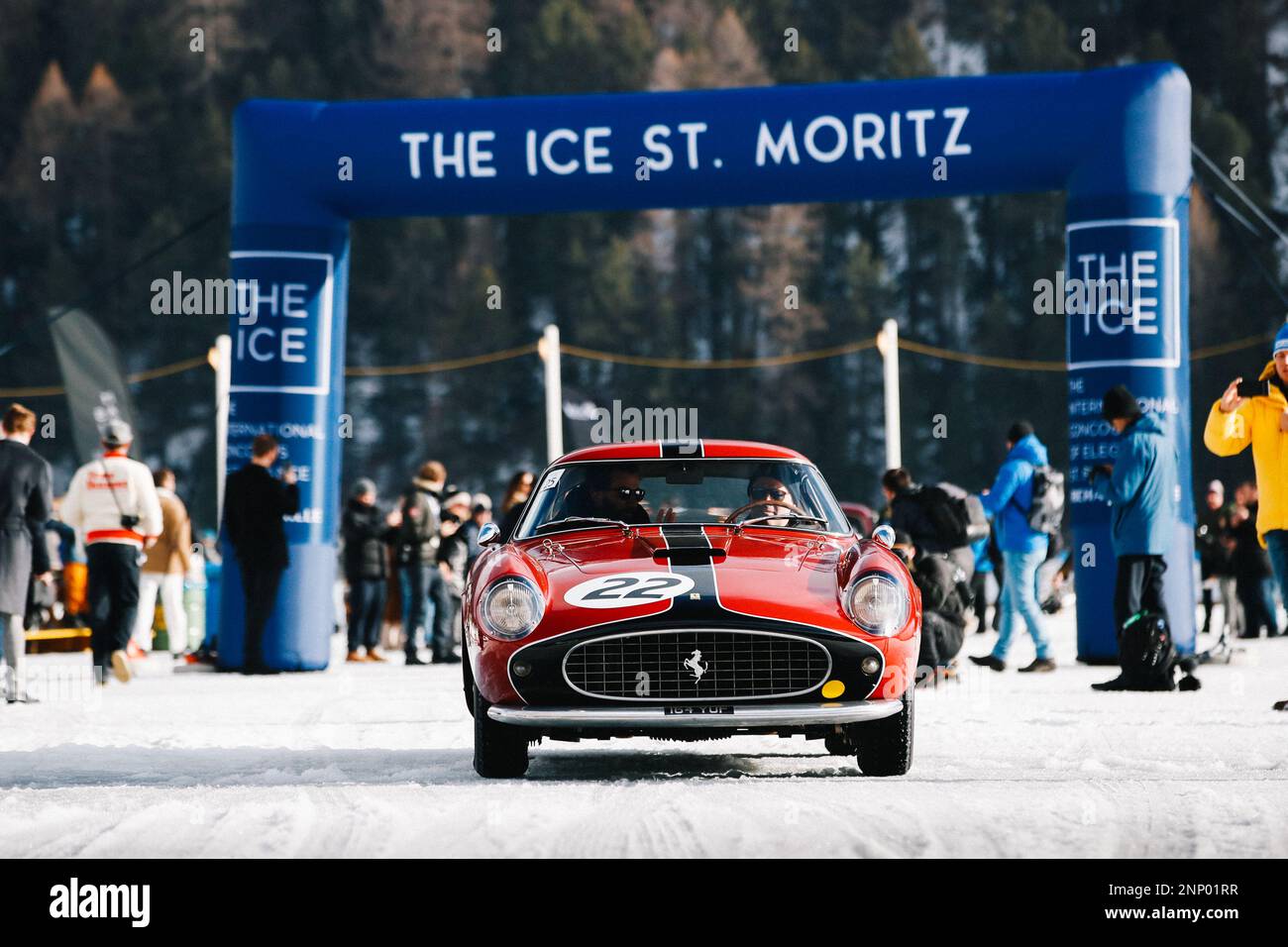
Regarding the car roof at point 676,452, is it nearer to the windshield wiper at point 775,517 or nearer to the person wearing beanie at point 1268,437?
the windshield wiper at point 775,517

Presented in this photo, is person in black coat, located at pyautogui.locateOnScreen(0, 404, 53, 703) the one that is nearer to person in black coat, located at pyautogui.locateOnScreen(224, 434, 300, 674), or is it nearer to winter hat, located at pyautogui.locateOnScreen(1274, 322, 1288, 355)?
person in black coat, located at pyautogui.locateOnScreen(224, 434, 300, 674)

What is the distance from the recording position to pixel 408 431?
6016 centimetres

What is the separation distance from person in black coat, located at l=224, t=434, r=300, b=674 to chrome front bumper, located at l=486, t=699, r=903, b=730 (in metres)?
7.54

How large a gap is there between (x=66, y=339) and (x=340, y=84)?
159 feet

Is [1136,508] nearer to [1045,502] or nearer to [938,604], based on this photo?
[938,604]

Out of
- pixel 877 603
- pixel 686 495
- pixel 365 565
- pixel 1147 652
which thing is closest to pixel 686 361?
pixel 365 565

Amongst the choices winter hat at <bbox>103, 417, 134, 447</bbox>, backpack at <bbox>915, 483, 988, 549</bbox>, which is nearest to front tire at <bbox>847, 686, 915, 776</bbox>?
backpack at <bbox>915, 483, 988, 549</bbox>

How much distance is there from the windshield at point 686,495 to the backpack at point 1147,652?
366cm

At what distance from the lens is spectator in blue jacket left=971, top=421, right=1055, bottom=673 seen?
538 inches

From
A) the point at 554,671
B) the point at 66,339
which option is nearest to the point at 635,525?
the point at 554,671

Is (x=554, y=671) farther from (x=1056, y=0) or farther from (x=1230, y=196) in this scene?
(x=1056, y=0)
